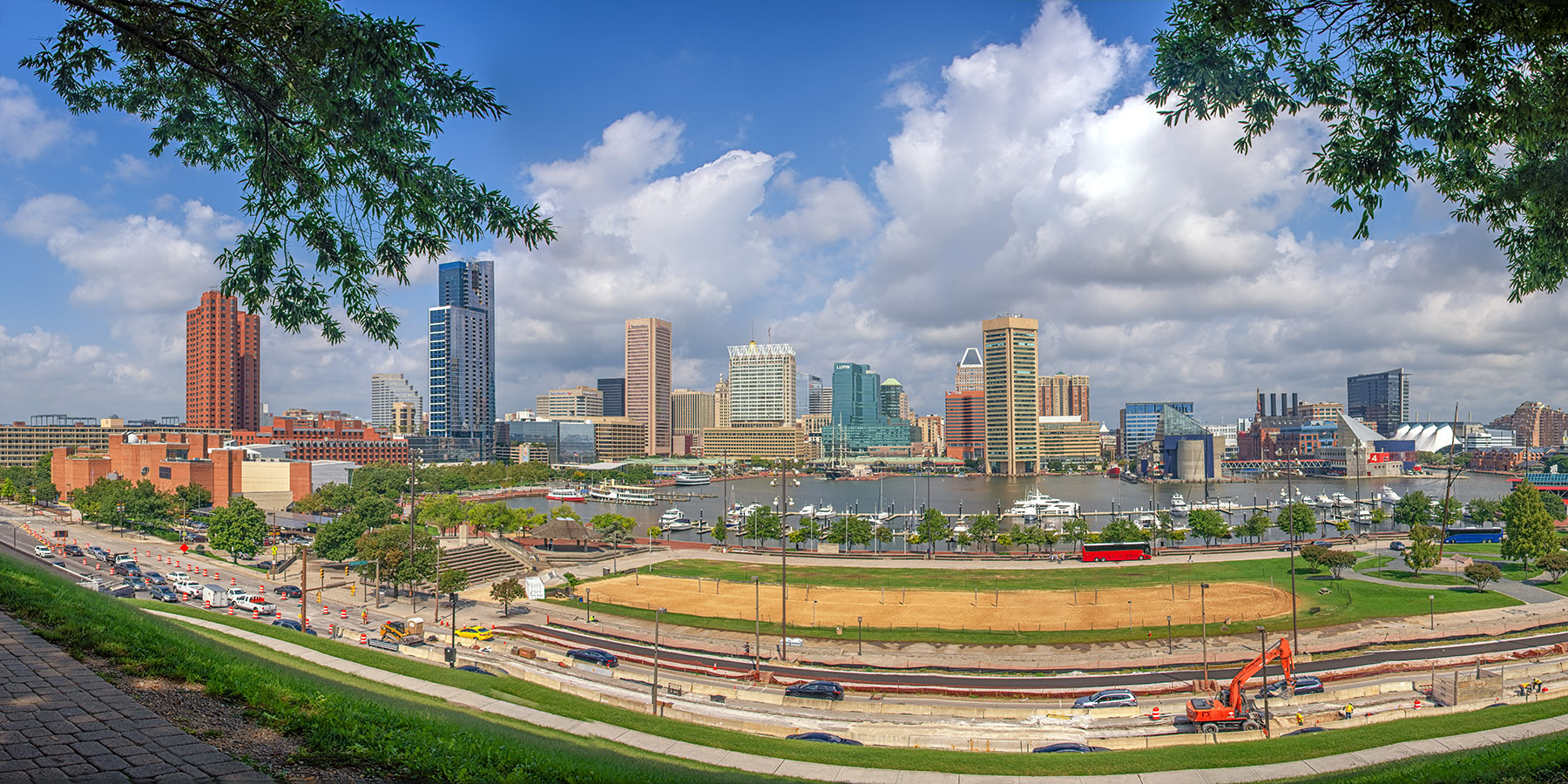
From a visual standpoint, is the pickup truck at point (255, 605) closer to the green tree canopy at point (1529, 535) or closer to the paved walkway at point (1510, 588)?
the paved walkway at point (1510, 588)

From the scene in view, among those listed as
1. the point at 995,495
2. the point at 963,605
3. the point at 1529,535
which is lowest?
the point at 995,495

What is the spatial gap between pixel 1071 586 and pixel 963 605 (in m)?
7.71

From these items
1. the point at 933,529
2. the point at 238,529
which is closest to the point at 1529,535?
the point at 933,529

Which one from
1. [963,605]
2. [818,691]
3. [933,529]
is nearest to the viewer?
[818,691]

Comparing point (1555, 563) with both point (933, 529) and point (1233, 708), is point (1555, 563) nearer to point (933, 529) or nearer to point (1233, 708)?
point (1233, 708)

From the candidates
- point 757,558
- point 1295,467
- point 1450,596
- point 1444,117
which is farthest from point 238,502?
point 1295,467

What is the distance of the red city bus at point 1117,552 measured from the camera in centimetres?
4991

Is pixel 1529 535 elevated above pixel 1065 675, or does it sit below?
above

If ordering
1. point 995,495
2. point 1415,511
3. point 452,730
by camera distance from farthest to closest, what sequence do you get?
1. point 995,495
2. point 1415,511
3. point 452,730

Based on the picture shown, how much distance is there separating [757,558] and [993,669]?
2813 cm

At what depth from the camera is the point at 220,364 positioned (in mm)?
123688

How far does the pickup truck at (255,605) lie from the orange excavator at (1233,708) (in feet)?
110

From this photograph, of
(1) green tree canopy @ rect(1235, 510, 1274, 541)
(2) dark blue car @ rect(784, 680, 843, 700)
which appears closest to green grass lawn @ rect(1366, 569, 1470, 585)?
(1) green tree canopy @ rect(1235, 510, 1274, 541)

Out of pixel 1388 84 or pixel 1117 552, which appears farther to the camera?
pixel 1117 552
